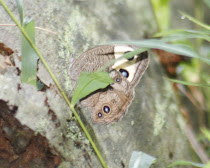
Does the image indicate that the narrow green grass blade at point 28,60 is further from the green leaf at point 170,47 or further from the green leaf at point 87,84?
the green leaf at point 170,47

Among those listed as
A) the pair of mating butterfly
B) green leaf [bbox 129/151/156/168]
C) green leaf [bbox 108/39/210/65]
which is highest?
green leaf [bbox 108/39/210/65]

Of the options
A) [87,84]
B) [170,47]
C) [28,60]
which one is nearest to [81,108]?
[87,84]

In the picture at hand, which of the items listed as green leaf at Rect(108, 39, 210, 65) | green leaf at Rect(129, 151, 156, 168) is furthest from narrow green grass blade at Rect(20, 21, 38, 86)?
green leaf at Rect(129, 151, 156, 168)

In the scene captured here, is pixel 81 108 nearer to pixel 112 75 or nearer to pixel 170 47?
pixel 112 75

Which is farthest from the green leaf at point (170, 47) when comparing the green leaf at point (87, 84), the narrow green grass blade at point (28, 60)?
the narrow green grass blade at point (28, 60)

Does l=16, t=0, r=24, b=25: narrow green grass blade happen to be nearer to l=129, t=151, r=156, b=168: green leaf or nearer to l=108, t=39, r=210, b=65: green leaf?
l=108, t=39, r=210, b=65: green leaf

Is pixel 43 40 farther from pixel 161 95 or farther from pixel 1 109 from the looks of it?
pixel 161 95

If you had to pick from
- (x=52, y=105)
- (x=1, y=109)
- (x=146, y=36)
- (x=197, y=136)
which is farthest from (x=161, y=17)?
(x=1, y=109)
